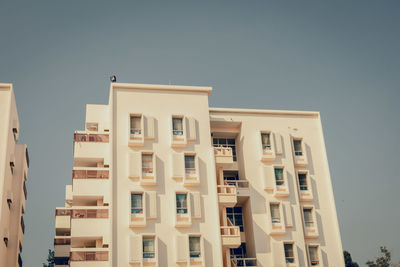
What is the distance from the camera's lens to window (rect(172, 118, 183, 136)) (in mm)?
38594

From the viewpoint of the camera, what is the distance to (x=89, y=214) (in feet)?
126

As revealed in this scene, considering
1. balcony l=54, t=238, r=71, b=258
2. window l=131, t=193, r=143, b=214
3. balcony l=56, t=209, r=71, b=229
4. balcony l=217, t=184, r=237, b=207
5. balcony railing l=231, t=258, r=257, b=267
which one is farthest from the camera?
balcony l=56, t=209, r=71, b=229

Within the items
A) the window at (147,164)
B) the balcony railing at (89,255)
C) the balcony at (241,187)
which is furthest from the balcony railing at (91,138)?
the balcony at (241,187)

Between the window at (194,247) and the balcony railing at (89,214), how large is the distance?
7428mm

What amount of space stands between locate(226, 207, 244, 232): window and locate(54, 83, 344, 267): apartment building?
0.09 m

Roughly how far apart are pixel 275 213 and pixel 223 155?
6275 millimetres

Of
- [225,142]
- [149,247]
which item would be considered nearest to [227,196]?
[225,142]

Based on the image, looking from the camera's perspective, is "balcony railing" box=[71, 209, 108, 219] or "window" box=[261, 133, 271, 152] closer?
"balcony railing" box=[71, 209, 108, 219]

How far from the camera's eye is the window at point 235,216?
4097 centimetres

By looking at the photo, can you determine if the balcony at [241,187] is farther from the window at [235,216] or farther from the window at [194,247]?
the window at [194,247]

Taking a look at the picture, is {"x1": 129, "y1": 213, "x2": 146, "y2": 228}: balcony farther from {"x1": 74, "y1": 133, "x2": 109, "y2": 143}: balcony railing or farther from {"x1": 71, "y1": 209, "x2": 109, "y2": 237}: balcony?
{"x1": 74, "y1": 133, "x2": 109, "y2": 143}: balcony railing

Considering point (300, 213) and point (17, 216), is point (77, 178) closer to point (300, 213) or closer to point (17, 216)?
point (17, 216)

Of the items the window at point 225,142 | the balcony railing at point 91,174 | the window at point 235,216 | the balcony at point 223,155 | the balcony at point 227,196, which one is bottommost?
the window at point 235,216

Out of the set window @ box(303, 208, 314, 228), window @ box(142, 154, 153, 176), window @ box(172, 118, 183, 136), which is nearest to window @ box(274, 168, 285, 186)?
window @ box(303, 208, 314, 228)
